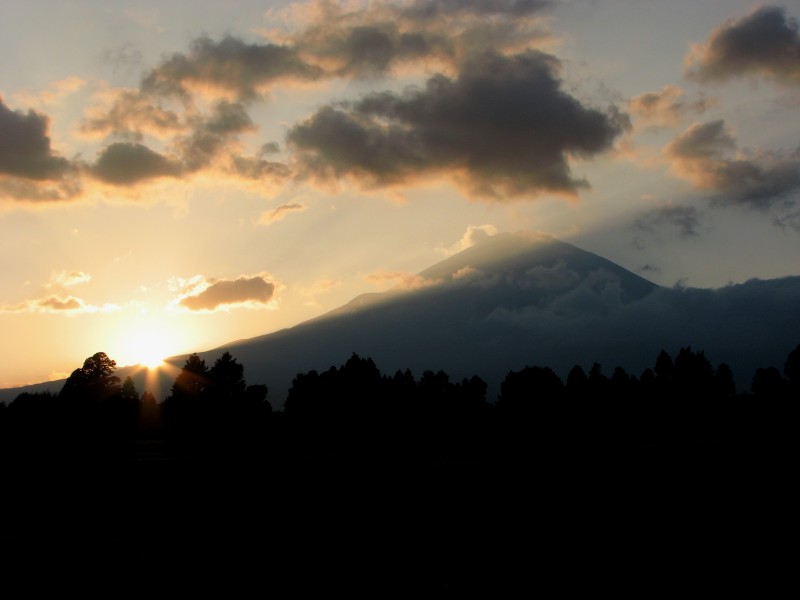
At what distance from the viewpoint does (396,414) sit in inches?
3634

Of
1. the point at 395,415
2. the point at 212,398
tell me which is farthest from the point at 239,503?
the point at 395,415

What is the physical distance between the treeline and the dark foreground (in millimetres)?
14377

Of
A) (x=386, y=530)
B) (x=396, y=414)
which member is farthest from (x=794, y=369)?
(x=386, y=530)

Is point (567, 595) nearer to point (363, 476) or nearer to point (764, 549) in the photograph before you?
point (764, 549)

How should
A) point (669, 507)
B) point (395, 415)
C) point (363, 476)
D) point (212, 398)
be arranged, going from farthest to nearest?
point (395, 415) < point (212, 398) < point (363, 476) < point (669, 507)

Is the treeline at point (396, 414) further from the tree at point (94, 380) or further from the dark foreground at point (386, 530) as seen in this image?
the dark foreground at point (386, 530)

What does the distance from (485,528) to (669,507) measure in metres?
8.50

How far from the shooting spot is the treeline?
5781cm

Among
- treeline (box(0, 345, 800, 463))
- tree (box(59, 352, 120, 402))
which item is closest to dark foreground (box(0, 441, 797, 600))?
treeline (box(0, 345, 800, 463))

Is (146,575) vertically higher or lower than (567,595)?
higher

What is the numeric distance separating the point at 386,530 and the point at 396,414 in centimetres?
6988

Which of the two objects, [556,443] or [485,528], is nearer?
[485,528]

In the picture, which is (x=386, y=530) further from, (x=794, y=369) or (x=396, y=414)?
(x=794, y=369)

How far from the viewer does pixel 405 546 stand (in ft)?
67.6
